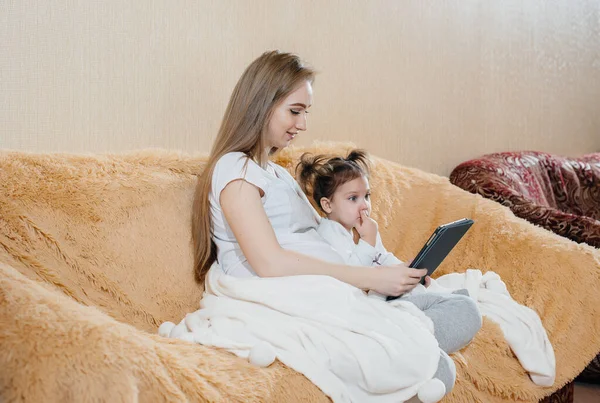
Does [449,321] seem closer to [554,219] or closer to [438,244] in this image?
[438,244]

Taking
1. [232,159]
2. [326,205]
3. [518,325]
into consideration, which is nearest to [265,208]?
[232,159]

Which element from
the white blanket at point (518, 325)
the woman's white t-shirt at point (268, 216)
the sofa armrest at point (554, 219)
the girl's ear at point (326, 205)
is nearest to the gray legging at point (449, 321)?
the white blanket at point (518, 325)

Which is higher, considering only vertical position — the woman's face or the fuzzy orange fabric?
the woman's face

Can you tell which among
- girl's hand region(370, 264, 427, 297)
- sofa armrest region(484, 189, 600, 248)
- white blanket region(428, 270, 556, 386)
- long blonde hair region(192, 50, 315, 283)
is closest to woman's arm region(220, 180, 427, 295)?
girl's hand region(370, 264, 427, 297)

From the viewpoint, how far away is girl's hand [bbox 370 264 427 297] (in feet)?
5.60

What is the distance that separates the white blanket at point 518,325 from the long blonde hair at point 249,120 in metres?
0.67

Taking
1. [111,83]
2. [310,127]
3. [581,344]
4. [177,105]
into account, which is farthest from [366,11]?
[581,344]

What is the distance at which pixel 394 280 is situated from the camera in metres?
1.71

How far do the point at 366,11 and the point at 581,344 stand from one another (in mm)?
1581

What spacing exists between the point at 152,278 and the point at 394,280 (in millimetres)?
638

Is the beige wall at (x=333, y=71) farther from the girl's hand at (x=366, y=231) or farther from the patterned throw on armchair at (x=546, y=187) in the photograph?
the girl's hand at (x=366, y=231)

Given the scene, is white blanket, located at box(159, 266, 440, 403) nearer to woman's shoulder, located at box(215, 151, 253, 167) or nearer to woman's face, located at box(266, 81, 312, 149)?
woman's shoulder, located at box(215, 151, 253, 167)

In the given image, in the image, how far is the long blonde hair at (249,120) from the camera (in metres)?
1.84

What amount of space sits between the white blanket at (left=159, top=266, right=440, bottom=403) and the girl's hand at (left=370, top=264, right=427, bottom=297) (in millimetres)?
55
